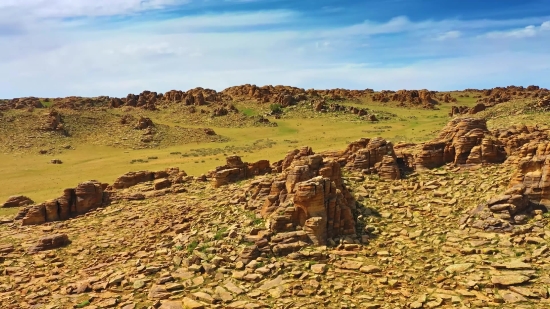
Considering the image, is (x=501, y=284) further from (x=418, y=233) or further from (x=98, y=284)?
(x=98, y=284)

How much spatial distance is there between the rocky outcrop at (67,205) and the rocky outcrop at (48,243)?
203 inches

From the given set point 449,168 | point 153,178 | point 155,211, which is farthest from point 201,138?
point 449,168

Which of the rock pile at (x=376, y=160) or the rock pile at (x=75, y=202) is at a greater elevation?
the rock pile at (x=376, y=160)

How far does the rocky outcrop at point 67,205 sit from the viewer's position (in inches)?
1086

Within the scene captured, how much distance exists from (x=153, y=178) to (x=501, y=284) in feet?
85.8

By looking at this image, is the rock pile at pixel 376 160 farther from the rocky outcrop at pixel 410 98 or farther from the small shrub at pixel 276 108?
the rocky outcrop at pixel 410 98

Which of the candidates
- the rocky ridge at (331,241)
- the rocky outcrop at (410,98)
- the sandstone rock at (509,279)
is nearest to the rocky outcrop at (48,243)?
the rocky ridge at (331,241)

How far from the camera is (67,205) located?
93.1 feet

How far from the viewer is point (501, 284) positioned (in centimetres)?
1464

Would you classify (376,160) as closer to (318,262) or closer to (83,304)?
(318,262)

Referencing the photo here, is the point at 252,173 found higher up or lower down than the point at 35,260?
higher up

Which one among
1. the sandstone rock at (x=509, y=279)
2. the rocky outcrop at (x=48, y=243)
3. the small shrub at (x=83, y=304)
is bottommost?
the small shrub at (x=83, y=304)

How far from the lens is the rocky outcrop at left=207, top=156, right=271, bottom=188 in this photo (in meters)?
29.7

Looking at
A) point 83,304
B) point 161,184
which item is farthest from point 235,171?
point 83,304
